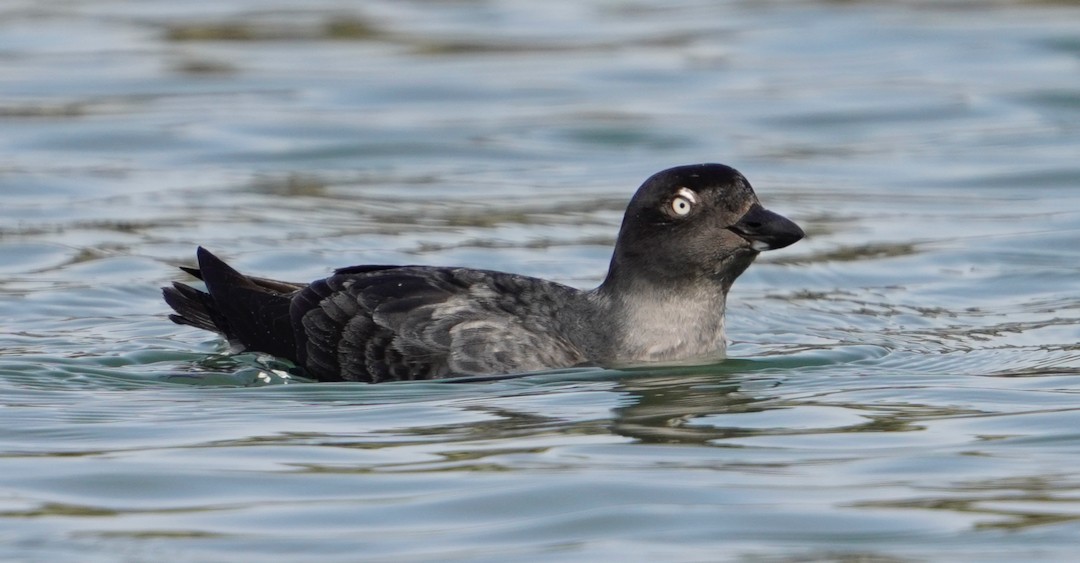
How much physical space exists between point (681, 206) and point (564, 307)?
751 millimetres

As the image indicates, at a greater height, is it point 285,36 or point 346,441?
point 285,36

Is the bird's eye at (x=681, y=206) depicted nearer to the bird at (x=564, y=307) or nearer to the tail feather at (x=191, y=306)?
the bird at (x=564, y=307)

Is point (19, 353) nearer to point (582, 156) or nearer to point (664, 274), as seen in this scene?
point (664, 274)

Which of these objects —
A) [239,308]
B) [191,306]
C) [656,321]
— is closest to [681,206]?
[656,321]

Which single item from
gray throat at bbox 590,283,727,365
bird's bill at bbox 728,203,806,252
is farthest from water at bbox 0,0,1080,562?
bird's bill at bbox 728,203,806,252

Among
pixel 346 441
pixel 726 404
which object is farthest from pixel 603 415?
pixel 346 441

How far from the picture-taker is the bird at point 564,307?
8.62 m

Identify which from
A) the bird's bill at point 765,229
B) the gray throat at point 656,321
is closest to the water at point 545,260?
the gray throat at point 656,321

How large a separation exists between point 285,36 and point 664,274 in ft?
41.2

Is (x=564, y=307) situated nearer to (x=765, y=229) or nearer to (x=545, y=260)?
(x=765, y=229)

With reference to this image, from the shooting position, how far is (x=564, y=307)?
8961mm

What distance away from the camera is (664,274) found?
8812 mm

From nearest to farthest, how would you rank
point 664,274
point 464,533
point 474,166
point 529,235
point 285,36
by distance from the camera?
1. point 464,533
2. point 664,274
3. point 529,235
4. point 474,166
5. point 285,36

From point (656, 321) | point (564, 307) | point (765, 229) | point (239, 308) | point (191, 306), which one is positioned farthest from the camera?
point (191, 306)
